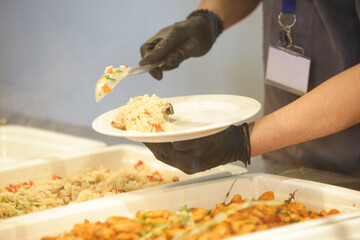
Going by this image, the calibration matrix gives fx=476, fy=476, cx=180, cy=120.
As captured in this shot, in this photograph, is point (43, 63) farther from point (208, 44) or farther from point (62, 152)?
point (208, 44)

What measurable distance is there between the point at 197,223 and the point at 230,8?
0.82m

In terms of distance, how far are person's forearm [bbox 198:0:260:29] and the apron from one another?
0.08 metres

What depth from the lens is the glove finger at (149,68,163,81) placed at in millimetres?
1355

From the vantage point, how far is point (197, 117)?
1231mm

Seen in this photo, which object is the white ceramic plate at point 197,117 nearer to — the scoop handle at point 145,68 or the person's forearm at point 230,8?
the scoop handle at point 145,68

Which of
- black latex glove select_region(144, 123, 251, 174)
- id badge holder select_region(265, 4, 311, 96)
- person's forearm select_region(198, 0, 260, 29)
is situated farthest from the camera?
person's forearm select_region(198, 0, 260, 29)

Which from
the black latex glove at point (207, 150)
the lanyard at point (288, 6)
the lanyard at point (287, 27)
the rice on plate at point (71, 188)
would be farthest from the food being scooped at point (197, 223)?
the lanyard at point (288, 6)

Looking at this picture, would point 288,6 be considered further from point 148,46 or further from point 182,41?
point 148,46

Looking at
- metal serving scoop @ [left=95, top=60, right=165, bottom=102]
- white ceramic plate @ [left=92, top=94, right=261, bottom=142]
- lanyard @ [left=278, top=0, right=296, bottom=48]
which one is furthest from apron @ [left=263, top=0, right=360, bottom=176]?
metal serving scoop @ [left=95, top=60, right=165, bottom=102]

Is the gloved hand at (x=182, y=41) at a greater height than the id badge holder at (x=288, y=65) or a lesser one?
greater

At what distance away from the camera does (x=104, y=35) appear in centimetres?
134

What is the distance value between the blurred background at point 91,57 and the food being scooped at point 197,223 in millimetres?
332

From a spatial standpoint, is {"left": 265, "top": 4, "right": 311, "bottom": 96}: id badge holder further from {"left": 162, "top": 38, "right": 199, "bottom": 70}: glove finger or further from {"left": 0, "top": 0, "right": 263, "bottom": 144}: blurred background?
{"left": 162, "top": 38, "right": 199, "bottom": 70}: glove finger

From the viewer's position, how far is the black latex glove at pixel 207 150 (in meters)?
1.25
